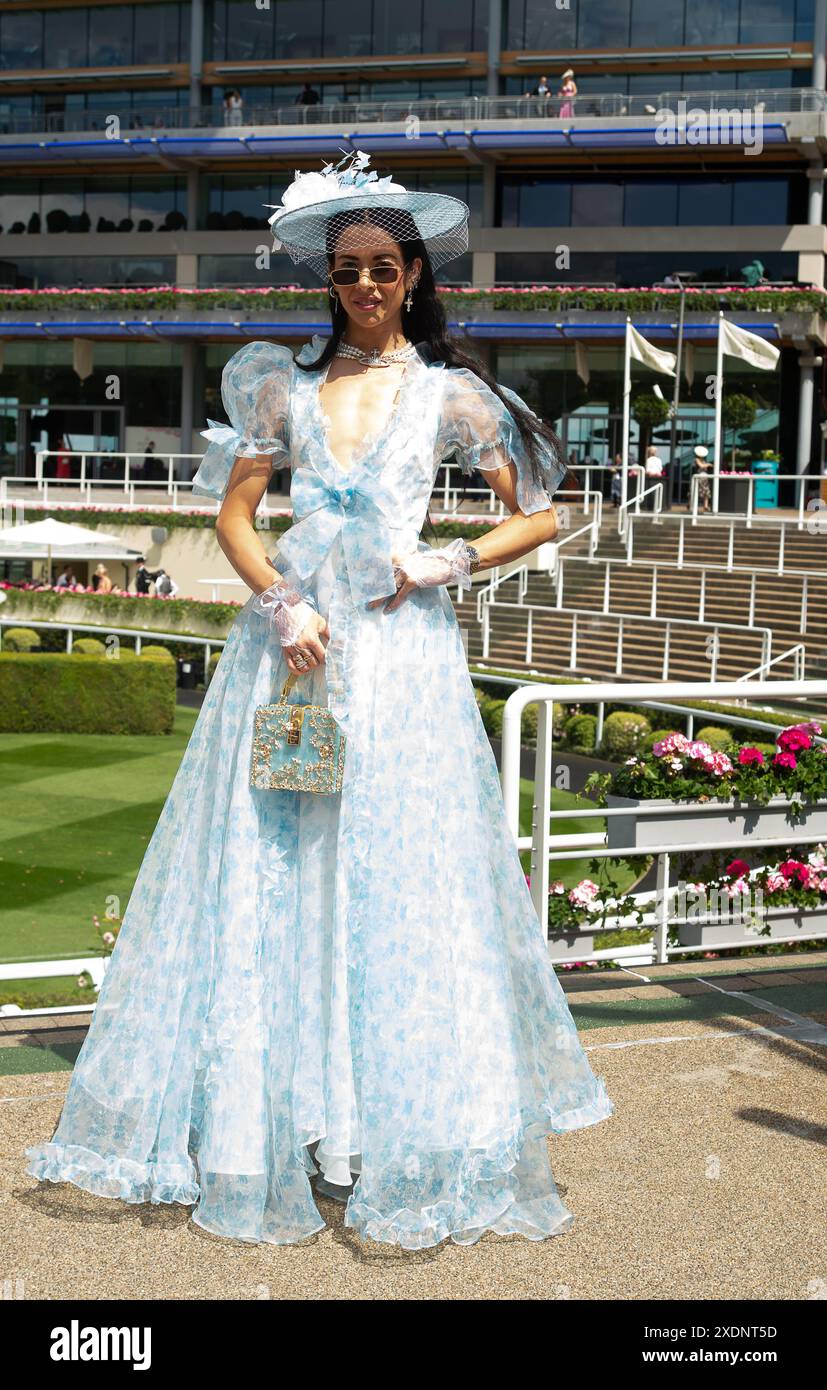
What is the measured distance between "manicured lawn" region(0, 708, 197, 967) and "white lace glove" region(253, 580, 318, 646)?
18.6 ft

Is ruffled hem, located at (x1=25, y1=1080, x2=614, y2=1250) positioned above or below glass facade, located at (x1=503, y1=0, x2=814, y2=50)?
below

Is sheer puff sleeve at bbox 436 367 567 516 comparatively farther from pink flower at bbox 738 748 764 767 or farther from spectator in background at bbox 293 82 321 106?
spectator in background at bbox 293 82 321 106

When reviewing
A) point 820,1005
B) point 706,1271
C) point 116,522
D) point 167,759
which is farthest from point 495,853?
point 116,522

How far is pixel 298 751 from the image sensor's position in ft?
10.9

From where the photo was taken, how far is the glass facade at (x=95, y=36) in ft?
149

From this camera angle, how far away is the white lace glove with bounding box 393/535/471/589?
344 cm

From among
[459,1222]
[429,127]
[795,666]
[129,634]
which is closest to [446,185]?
[429,127]

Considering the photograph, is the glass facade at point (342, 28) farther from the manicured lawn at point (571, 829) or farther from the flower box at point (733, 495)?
the manicured lawn at point (571, 829)

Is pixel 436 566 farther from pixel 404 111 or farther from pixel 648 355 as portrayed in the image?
pixel 404 111

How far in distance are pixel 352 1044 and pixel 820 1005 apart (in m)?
2.16

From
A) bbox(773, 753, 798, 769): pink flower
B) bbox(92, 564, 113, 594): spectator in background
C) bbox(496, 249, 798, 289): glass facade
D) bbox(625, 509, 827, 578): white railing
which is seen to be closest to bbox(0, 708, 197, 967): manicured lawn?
bbox(773, 753, 798, 769): pink flower

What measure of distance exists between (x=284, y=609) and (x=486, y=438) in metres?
0.63
